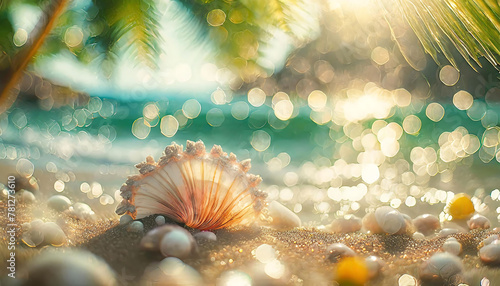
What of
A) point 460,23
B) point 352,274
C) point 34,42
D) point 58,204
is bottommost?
point 58,204

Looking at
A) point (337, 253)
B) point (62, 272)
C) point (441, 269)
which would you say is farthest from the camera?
point (337, 253)

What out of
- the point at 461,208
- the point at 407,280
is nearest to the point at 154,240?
the point at 407,280

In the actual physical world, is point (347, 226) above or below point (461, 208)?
below

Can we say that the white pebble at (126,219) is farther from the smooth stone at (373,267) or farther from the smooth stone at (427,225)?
the smooth stone at (427,225)

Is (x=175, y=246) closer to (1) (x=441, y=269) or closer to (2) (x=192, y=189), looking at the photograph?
(2) (x=192, y=189)

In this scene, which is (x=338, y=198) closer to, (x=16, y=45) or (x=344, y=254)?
(x=344, y=254)

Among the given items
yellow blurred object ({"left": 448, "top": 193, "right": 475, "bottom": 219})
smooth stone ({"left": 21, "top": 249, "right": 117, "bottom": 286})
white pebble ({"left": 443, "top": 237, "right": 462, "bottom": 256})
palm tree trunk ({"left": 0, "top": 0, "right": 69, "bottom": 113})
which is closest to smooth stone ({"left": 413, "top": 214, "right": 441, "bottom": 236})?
yellow blurred object ({"left": 448, "top": 193, "right": 475, "bottom": 219})

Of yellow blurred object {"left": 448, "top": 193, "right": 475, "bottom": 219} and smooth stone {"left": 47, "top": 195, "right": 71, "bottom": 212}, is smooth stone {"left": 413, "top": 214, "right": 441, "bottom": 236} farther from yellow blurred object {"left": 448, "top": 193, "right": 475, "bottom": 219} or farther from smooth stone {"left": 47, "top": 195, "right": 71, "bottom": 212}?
smooth stone {"left": 47, "top": 195, "right": 71, "bottom": 212}
